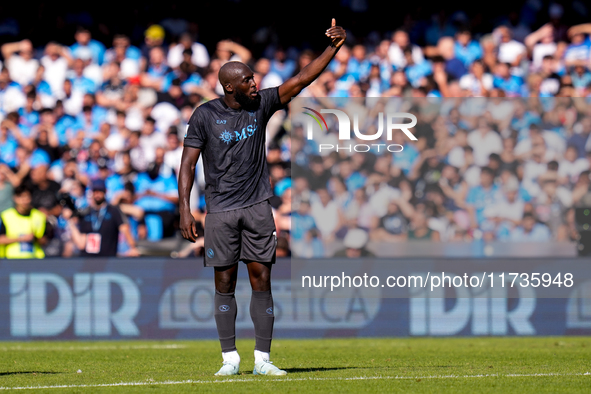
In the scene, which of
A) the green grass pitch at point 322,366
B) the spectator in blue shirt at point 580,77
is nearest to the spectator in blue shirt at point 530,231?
the green grass pitch at point 322,366

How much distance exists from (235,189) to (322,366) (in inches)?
74.4

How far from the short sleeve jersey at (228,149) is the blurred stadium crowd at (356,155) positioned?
5.57m

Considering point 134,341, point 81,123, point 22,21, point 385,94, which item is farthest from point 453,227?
point 22,21

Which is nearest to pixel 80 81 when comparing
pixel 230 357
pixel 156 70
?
pixel 156 70

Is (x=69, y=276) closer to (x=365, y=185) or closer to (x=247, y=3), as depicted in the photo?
(x=365, y=185)

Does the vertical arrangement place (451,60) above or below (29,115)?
above

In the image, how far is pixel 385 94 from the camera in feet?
48.6

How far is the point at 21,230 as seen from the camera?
504 inches

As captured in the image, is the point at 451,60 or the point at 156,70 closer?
the point at 451,60

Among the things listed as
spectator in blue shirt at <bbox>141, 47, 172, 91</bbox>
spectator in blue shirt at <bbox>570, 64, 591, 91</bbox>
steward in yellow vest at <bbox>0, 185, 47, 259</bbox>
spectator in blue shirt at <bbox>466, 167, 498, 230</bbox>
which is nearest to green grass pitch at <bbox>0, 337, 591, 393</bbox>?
spectator in blue shirt at <bbox>466, 167, 498, 230</bbox>

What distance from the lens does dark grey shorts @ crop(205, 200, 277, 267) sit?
6.60 meters

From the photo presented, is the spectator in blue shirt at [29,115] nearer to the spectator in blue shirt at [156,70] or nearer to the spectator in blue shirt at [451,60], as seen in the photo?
the spectator in blue shirt at [156,70]

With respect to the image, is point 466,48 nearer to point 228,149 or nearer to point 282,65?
point 282,65

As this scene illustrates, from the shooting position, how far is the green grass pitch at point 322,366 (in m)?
5.99
